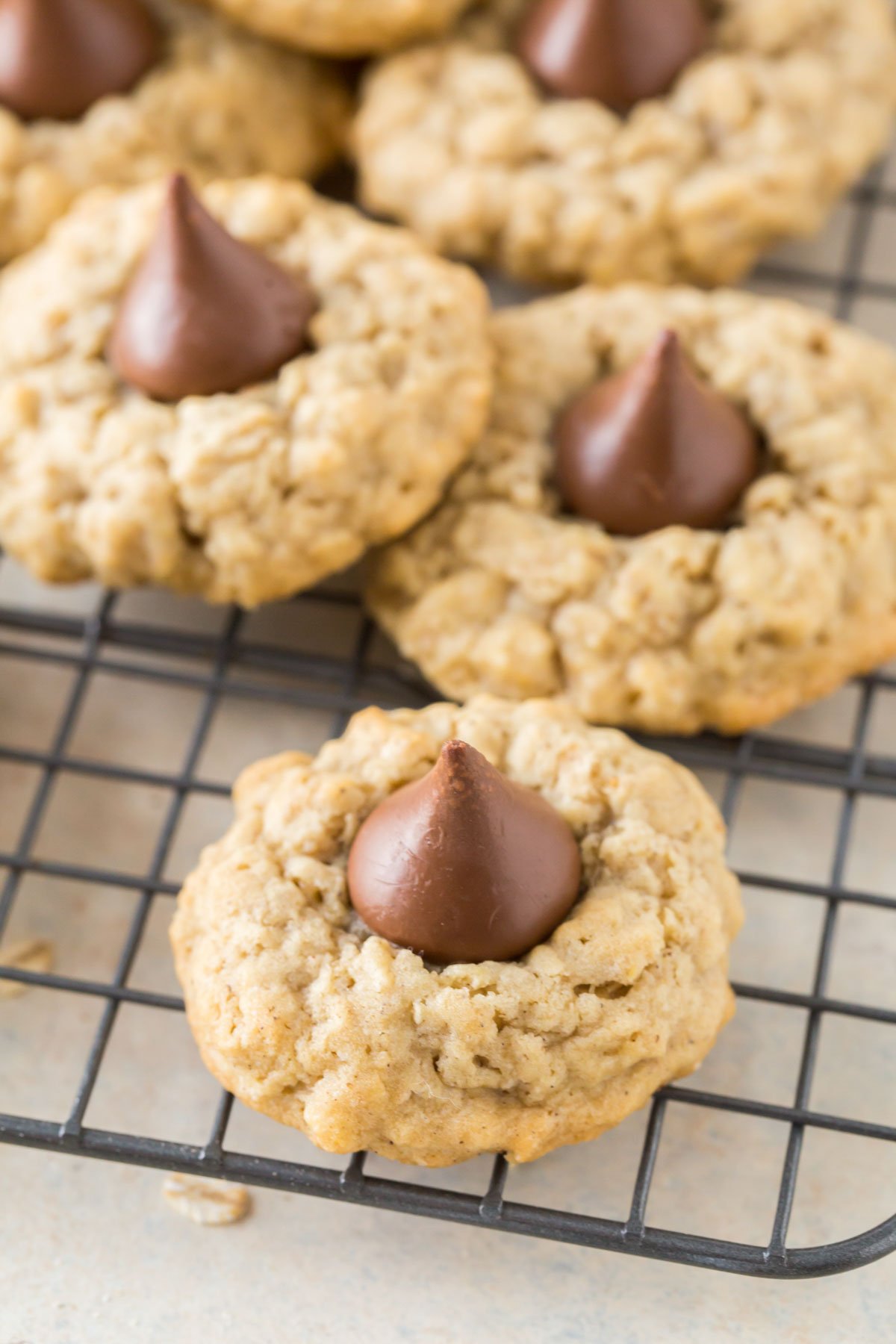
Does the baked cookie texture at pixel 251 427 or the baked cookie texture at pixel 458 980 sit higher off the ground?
the baked cookie texture at pixel 251 427

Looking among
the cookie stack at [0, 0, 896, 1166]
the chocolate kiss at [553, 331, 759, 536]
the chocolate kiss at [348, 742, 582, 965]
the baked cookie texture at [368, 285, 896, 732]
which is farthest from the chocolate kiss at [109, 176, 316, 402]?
the chocolate kiss at [348, 742, 582, 965]

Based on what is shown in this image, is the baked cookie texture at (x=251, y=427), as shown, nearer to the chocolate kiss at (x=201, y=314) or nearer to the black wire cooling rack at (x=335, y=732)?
the chocolate kiss at (x=201, y=314)

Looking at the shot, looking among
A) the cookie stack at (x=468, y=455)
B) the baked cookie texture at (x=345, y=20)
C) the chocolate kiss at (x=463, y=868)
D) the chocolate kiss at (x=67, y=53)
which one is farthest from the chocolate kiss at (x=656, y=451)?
the chocolate kiss at (x=67, y=53)

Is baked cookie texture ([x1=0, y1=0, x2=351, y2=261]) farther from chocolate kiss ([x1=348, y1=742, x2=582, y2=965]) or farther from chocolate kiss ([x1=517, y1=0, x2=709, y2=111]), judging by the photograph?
chocolate kiss ([x1=348, y1=742, x2=582, y2=965])

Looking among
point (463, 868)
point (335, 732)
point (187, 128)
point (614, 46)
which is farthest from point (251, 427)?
point (614, 46)

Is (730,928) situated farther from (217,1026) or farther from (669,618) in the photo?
Answer: (217,1026)

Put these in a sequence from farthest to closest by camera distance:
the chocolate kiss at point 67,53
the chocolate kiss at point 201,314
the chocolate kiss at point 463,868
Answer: the chocolate kiss at point 67,53 → the chocolate kiss at point 201,314 → the chocolate kiss at point 463,868

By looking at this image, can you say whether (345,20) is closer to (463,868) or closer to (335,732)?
(335,732)
